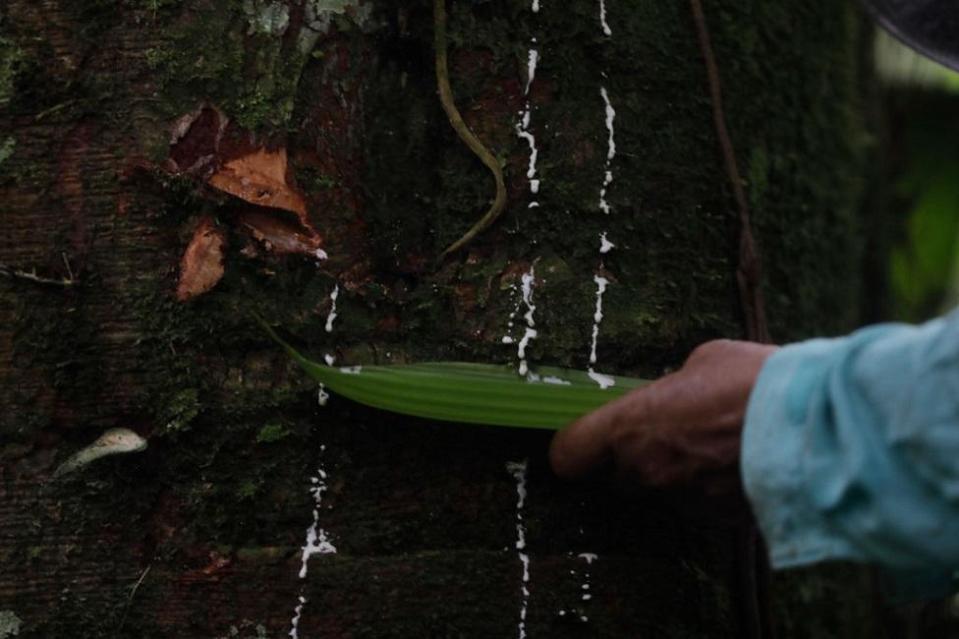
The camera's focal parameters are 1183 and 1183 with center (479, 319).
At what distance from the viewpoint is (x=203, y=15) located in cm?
135

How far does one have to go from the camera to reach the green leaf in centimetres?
126

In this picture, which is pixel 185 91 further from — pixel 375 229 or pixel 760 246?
pixel 760 246

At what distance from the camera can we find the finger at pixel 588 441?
1.19 m

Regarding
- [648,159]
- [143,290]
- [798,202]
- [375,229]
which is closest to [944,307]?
[798,202]

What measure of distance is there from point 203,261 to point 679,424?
561mm

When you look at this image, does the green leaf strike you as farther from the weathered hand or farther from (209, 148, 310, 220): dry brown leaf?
(209, 148, 310, 220): dry brown leaf

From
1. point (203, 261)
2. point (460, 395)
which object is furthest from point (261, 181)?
point (460, 395)

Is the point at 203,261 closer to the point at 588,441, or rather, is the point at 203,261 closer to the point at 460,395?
the point at 460,395

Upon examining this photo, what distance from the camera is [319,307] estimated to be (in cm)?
133

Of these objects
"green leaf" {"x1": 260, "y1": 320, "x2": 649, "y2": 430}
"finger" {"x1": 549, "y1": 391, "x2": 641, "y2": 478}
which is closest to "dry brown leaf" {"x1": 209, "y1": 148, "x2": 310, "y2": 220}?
"green leaf" {"x1": 260, "y1": 320, "x2": 649, "y2": 430}

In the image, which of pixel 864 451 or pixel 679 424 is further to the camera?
pixel 679 424

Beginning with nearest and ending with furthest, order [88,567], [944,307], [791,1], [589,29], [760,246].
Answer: [88,567], [589,29], [760,246], [791,1], [944,307]

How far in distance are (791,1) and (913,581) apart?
3.30 ft

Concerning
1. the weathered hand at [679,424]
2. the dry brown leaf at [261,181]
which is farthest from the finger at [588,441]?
the dry brown leaf at [261,181]
